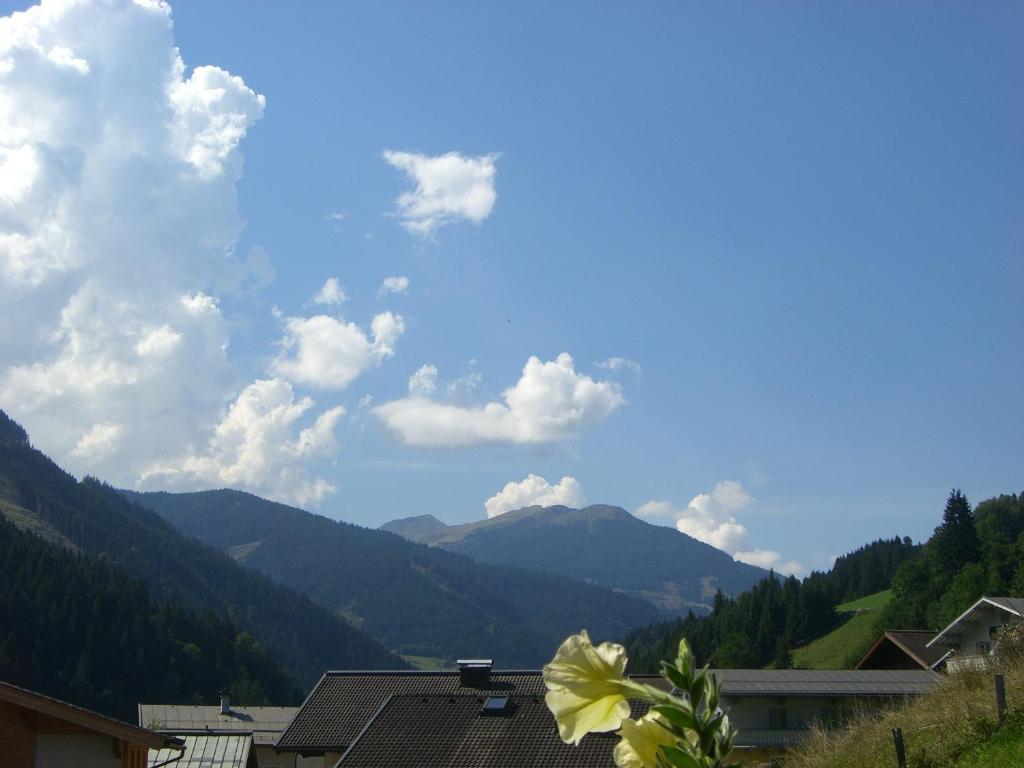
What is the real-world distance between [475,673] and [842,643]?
72.1 metres

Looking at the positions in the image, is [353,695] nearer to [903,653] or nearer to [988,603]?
[988,603]

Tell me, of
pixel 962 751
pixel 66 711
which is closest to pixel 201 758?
pixel 66 711

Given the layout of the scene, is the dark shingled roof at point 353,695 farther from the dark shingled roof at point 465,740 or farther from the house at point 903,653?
the house at point 903,653

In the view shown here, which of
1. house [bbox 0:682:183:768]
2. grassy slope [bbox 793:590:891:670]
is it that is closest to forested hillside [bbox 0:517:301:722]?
grassy slope [bbox 793:590:891:670]

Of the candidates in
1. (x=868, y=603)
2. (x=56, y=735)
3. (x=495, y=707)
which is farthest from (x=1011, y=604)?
(x=868, y=603)

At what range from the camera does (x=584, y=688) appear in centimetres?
204

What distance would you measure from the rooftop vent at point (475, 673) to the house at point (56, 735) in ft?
87.5

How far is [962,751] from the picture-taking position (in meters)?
18.3

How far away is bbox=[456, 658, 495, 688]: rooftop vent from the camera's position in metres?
43.2

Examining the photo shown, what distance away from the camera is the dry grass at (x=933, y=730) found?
61.0 ft

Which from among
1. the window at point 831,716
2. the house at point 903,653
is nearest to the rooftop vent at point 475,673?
the window at point 831,716

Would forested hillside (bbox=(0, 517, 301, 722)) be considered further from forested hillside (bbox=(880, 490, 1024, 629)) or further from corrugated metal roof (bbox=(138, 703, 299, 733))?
forested hillside (bbox=(880, 490, 1024, 629))

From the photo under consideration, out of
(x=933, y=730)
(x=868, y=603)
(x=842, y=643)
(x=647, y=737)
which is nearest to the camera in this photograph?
(x=647, y=737)

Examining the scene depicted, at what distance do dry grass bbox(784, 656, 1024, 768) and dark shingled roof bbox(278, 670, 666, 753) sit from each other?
58.1ft
